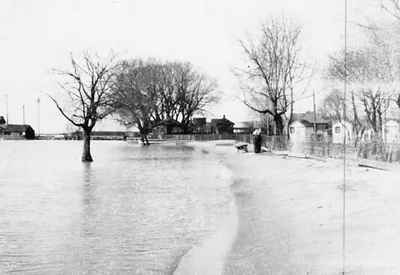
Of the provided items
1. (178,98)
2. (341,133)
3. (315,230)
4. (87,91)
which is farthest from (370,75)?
(178,98)

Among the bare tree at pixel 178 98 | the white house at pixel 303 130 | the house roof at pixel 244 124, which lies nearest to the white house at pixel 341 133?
the white house at pixel 303 130

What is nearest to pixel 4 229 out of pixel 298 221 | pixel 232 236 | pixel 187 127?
pixel 232 236

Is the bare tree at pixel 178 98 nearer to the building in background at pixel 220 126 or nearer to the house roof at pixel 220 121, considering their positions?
the building in background at pixel 220 126

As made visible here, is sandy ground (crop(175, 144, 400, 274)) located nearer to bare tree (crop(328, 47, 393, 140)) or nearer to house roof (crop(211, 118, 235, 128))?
bare tree (crop(328, 47, 393, 140))

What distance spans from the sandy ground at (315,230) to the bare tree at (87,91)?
22.9 m

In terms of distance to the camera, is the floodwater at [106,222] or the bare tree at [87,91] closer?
the floodwater at [106,222]

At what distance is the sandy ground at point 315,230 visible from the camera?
24.3 ft

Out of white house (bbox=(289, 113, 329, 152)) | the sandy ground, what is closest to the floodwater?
the sandy ground

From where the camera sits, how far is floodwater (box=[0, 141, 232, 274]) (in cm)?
889

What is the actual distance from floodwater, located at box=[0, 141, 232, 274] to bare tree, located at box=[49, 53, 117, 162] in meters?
13.5

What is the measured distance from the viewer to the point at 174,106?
70.6 m

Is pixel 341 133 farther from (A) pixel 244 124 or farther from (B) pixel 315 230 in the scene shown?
(A) pixel 244 124

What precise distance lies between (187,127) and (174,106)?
13.3 m

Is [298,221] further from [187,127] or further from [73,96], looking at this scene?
[187,127]
